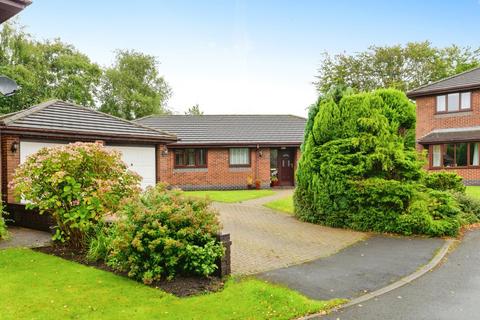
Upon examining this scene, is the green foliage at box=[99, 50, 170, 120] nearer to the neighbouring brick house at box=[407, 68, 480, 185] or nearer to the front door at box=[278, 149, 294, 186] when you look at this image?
the front door at box=[278, 149, 294, 186]

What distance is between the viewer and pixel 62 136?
42.2 ft

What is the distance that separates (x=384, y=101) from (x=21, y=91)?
3172cm

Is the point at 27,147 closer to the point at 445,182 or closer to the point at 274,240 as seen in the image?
the point at 274,240

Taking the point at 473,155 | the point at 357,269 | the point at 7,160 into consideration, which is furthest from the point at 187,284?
the point at 473,155

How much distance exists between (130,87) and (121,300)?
44338 mm

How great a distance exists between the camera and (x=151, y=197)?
22.7 feet

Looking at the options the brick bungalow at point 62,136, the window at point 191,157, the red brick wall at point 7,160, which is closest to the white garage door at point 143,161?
the brick bungalow at point 62,136

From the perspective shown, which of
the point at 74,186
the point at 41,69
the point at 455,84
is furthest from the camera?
the point at 41,69

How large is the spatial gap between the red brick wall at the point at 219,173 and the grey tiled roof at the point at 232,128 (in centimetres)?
91

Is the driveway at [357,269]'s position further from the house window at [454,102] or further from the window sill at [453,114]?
the house window at [454,102]

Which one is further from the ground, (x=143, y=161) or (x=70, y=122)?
(x=70, y=122)

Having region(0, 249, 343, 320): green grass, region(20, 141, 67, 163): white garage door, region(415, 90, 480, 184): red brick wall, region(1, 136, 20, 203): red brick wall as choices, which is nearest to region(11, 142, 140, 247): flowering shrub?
region(0, 249, 343, 320): green grass

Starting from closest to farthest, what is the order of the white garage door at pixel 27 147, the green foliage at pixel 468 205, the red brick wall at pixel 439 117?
the white garage door at pixel 27 147 < the green foliage at pixel 468 205 < the red brick wall at pixel 439 117

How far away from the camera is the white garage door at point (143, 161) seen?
49.2ft
